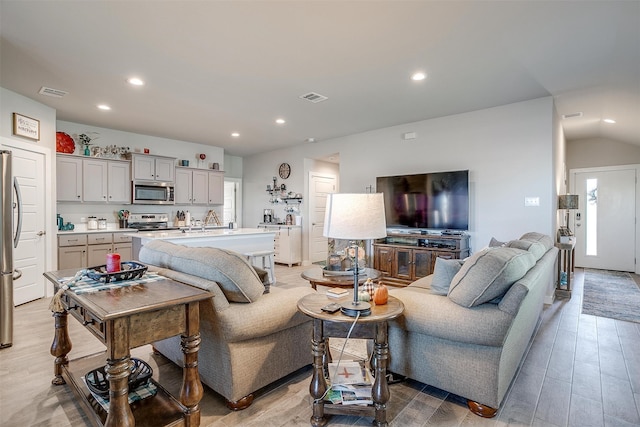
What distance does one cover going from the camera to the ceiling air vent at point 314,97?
12.9 feet

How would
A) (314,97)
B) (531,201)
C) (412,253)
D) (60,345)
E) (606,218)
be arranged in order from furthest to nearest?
(606,218) < (412,253) < (531,201) < (314,97) < (60,345)

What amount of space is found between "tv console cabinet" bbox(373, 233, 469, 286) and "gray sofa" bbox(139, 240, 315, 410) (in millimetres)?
2651

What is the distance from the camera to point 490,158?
175 inches

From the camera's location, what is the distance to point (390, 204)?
5266 millimetres

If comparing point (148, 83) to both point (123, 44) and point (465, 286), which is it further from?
point (465, 286)

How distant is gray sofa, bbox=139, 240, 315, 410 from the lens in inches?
71.1

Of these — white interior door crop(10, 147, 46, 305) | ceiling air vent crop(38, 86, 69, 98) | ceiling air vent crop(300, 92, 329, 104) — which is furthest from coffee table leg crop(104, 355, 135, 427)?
ceiling air vent crop(38, 86, 69, 98)

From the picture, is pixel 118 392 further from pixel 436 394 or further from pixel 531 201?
pixel 531 201

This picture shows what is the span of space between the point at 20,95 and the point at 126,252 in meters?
2.61

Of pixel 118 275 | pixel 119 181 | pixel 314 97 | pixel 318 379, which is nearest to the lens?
pixel 318 379

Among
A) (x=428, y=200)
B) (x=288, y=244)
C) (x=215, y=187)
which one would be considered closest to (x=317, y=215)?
(x=288, y=244)

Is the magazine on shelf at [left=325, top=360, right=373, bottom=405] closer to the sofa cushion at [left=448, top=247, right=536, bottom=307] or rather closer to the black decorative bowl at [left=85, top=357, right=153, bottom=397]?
the sofa cushion at [left=448, top=247, right=536, bottom=307]

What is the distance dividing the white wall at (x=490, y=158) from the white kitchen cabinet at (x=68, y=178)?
4.72 metres

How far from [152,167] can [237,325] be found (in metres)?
5.24
